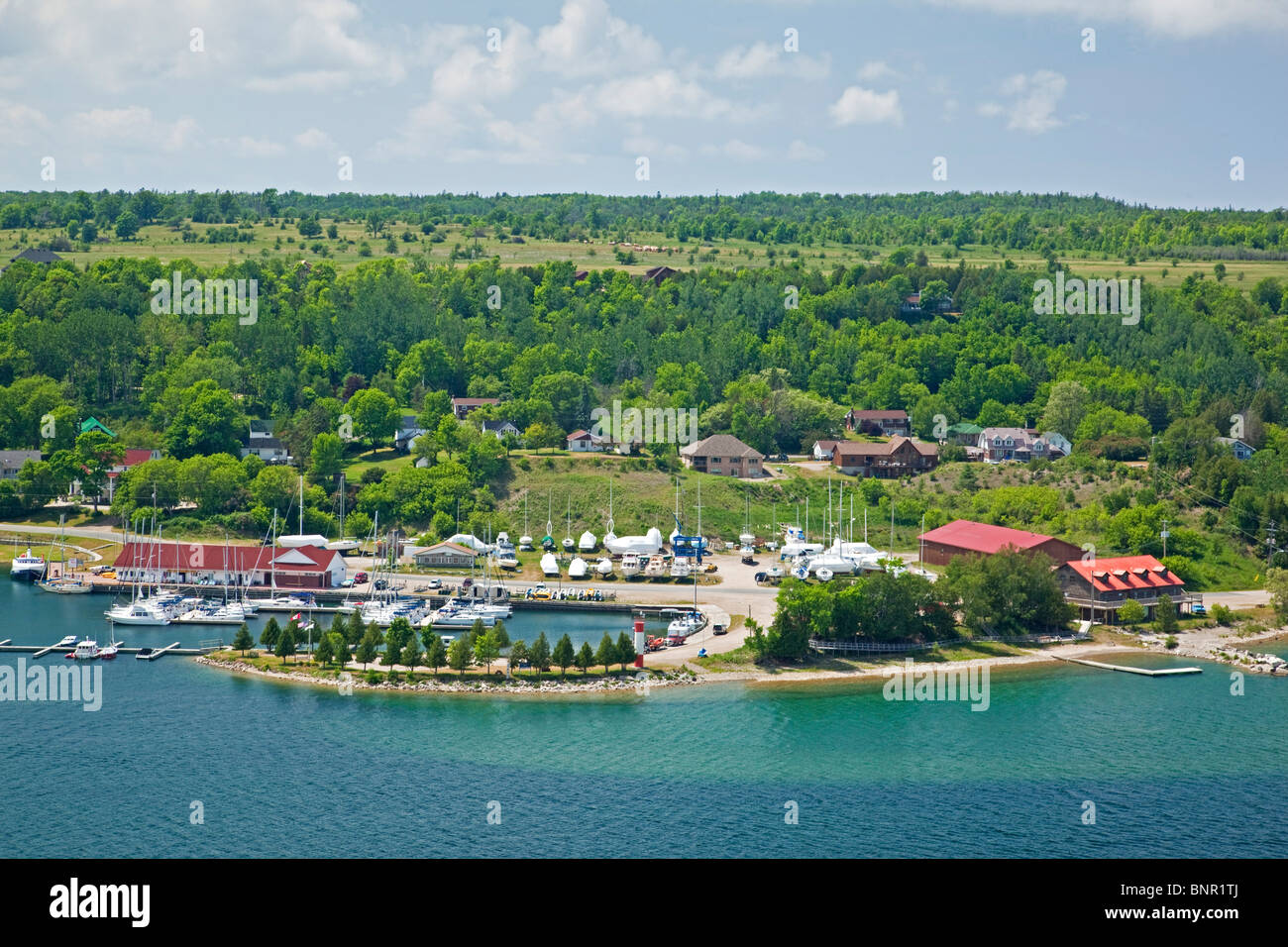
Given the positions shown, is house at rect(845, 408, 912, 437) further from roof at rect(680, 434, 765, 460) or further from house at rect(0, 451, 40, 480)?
house at rect(0, 451, 40, 480)

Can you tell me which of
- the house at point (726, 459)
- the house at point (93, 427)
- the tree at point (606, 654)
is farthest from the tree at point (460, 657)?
the house at point (93, 427)

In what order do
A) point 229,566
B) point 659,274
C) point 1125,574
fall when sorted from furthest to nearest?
point 659,274 < point 229,566 < point 1125,574

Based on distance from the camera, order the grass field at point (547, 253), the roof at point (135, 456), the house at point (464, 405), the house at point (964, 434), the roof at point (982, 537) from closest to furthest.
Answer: the roof at point (982, 537) < the roof at point (135, 456) < the house at point (964, 434) < the house at point (464, 405) < the grass field at point (547, 253)

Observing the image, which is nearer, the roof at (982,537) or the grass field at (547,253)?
the roof at (982,537)

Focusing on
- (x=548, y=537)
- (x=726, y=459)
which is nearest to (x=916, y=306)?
(x=726, y=459)

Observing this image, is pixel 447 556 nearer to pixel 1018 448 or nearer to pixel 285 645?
pixel 285 645

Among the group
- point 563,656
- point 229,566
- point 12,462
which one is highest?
point 12,462

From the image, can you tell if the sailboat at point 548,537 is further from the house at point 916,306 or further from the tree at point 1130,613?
the house at point 916,306
